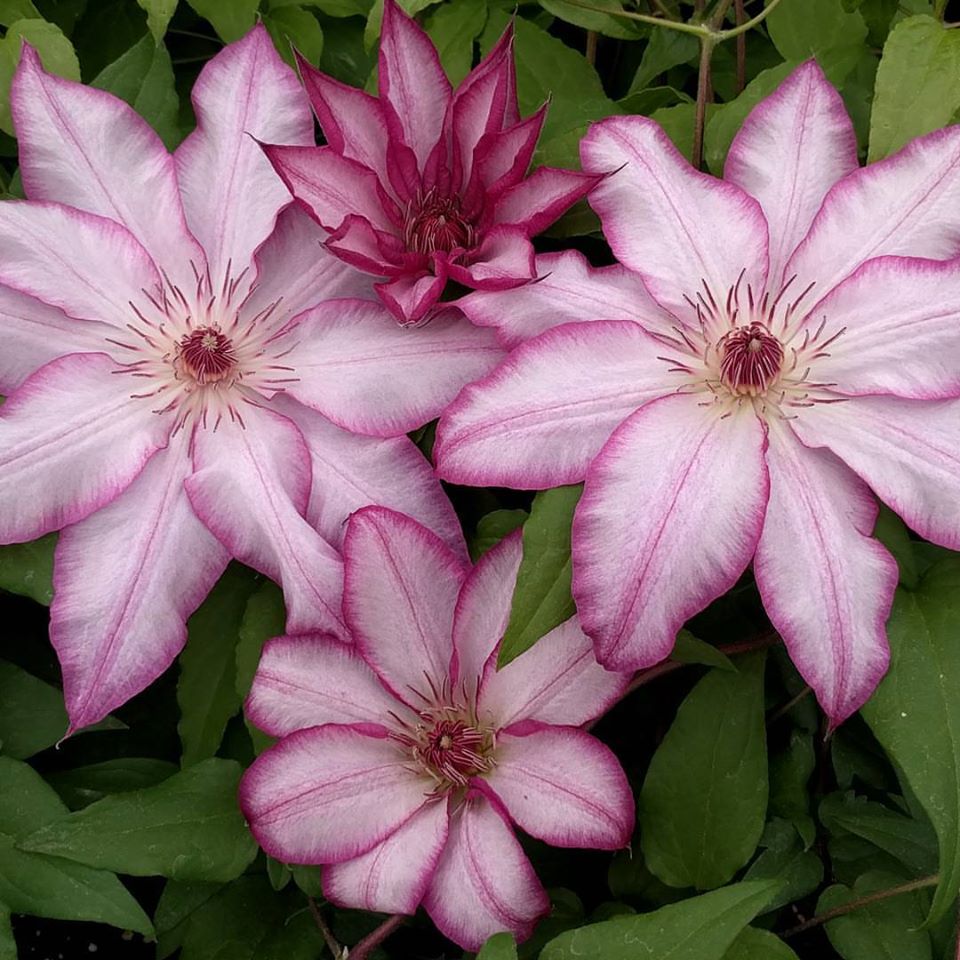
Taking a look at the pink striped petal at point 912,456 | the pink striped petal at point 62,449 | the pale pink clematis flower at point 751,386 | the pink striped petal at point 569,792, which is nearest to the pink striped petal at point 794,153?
the pale pink clematis flower at point 751,386

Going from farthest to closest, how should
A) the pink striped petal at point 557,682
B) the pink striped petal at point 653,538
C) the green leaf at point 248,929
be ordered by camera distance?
the green leaf at point 248,929 < the pink striped petal at point 557,682 < the pink striped petal at point 653,538

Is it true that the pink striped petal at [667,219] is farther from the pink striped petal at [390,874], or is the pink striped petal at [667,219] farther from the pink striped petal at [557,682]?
the pink striped petal at [390,874]

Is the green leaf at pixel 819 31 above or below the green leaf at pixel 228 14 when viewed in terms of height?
above

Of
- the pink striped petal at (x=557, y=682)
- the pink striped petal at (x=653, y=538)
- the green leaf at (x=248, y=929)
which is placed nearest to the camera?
the pink striped petal at (x=653, y=538)

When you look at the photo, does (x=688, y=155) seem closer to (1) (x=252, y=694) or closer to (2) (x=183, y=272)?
(2) (x=183, y=272)

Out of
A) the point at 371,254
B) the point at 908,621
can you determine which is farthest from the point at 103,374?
the point at 908,621

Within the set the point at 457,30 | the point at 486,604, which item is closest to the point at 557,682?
the point at 486,604
